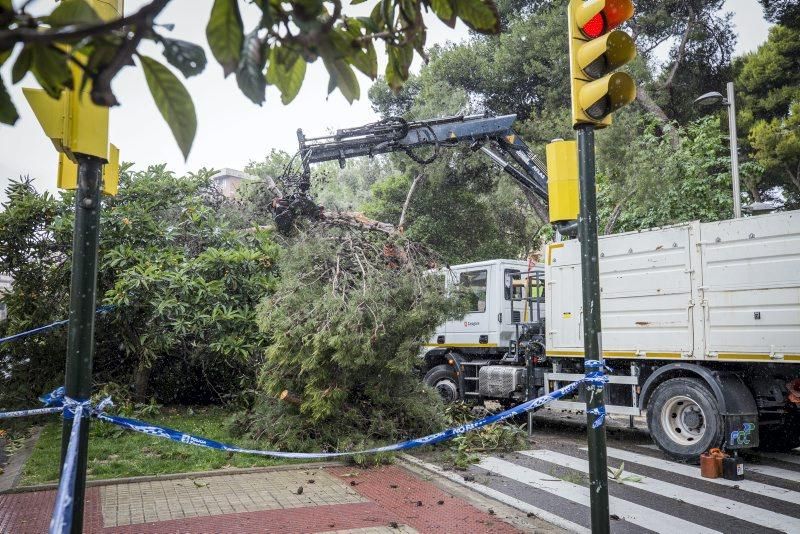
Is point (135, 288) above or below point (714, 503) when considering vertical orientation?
above

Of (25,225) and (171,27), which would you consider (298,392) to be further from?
(171,27)

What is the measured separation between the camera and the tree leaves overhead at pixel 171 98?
1.47m

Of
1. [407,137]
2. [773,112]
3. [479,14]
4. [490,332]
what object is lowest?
→ [490,332]

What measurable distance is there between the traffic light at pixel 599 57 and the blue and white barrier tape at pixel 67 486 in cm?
328

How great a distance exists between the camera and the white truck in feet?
25.3

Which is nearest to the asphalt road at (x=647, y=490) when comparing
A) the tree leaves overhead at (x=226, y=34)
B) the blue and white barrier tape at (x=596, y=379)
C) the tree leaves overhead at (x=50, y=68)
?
the blue and white barrier tape at (x=596, y=379)

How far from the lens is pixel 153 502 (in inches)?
221

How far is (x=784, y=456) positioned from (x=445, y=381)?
5.75 metres

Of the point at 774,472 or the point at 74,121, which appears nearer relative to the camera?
the point at 74,121

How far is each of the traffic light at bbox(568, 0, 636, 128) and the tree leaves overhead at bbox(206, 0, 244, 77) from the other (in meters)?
2.72

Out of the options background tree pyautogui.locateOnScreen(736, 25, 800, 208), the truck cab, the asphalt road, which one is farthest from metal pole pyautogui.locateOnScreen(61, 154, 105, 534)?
background tree pyautogui.locateOnScreen(736, 25, 800, 208)

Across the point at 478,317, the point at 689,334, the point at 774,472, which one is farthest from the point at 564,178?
the point at 478,317

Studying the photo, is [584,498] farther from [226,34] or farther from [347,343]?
[226,34]

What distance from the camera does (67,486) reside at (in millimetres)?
2713
